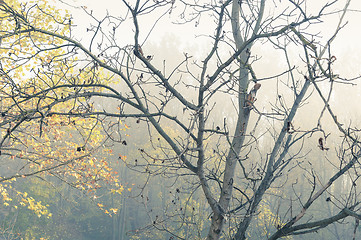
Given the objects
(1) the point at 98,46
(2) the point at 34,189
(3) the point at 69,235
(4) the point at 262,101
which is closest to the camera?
(1) the point at 98,46

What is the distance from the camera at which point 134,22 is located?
3395 mm

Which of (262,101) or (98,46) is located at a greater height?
(262,101)

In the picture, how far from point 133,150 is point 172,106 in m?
6.79

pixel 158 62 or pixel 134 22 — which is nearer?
pixel 134 22

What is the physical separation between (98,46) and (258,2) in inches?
101

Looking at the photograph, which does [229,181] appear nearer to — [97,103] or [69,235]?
[97,103]

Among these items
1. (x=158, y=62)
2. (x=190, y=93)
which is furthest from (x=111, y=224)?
(x=158, y=62)

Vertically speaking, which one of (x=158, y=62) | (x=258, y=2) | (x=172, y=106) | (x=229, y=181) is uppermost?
(x=158, y=62)

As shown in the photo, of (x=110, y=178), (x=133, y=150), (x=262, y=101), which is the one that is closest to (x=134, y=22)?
(x=110, y=178)

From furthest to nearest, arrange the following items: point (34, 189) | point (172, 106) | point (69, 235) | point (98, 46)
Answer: point (172, 106) < point (69, 235) < point (34, 189) < point (98, 46)

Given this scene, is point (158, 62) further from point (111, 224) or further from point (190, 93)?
point (111, 224)

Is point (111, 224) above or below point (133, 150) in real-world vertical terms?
below

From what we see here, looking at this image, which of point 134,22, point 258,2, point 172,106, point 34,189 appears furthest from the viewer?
point 172,106

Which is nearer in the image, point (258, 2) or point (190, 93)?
point (258, 2)
